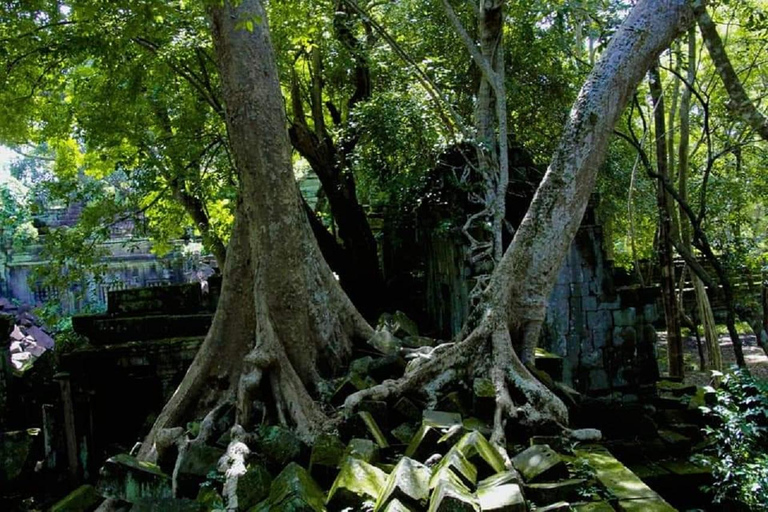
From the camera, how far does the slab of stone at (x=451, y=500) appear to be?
2.90m

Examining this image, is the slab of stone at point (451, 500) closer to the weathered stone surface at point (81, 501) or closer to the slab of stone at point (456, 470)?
the slab of stone at point (456, 470)

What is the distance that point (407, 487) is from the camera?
3.14m

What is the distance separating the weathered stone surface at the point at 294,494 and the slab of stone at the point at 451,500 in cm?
65

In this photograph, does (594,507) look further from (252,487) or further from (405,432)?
(252,487)

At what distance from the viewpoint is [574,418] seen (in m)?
5.04

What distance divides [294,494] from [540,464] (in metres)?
1.31

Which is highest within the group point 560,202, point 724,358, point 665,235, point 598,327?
point 560,202

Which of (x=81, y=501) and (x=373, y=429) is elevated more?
(x=373, y=429)

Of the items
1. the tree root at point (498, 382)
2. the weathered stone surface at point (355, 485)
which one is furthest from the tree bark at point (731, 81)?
the weathered stone surface at point (355, 485)

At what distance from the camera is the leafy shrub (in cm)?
406

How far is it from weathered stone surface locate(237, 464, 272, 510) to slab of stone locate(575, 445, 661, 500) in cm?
182

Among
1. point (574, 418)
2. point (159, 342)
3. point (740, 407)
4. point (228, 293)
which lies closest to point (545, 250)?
point (574, 418)

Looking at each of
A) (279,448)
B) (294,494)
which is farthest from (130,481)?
(294,494)

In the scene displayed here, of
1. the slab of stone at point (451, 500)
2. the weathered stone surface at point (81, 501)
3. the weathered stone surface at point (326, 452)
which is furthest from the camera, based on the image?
the weathered stone surface at point (81, 501)
